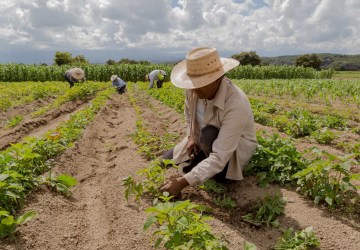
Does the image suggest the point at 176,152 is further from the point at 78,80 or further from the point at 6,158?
the point at 78,80

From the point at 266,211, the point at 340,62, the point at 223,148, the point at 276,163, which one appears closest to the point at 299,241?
the point at 266,211

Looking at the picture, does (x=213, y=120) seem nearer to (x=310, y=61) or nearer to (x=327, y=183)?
(x=327, y=183)

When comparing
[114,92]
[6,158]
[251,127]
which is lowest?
[114,92]

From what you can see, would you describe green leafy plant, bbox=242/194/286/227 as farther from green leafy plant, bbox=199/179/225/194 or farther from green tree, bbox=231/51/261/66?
green tree, bbox=231/51/261/66

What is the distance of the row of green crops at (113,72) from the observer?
1026 inches

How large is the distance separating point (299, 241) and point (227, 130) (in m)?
1.07

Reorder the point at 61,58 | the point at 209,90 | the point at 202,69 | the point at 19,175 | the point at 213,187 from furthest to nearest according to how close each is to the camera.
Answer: the point at 61,58 < the point at 213,187 < the point at 209,90 < the point at 202,69 < the point at 19,175

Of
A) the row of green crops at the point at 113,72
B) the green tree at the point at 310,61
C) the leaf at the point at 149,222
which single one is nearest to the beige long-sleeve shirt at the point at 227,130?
the leaf at the point at 149,222

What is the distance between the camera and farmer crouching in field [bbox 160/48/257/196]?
9.74 ft

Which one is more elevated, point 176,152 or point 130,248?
point 176,152

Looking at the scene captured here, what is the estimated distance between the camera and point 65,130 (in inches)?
235

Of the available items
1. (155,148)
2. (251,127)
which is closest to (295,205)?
(251,127)

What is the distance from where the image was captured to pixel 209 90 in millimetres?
3131

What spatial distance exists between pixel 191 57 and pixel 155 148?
227cm
